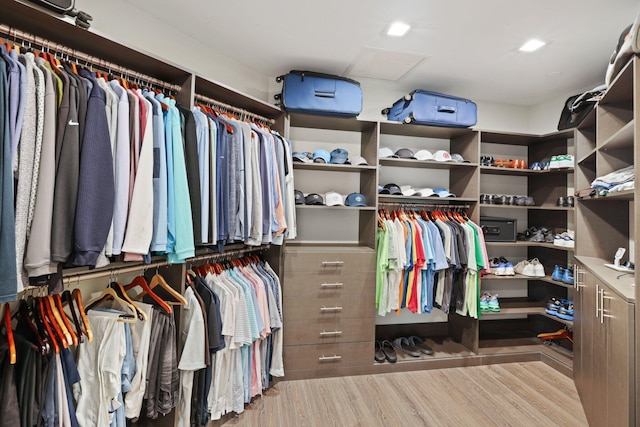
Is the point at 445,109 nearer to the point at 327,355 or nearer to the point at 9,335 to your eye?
the point at 327,355

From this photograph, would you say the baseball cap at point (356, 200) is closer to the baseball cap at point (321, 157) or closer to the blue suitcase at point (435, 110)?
the baseball cap at point (321, 157)

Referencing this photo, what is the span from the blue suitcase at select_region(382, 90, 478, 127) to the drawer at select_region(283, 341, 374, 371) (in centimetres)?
200

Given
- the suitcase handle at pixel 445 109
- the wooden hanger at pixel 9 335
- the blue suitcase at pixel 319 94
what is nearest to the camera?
the wooden hanger at pixel 9 335

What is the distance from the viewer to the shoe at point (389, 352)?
2.91 m

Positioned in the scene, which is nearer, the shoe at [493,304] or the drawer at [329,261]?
the drawer at [329,261]

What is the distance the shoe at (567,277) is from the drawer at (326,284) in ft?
5.81

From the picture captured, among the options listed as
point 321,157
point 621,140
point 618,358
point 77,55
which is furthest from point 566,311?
point 77,55

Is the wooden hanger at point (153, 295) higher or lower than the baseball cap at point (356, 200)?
lower

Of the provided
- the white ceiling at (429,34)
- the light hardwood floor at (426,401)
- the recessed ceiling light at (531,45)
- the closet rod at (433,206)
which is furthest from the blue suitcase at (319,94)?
the light hardwood floor at (426,401)

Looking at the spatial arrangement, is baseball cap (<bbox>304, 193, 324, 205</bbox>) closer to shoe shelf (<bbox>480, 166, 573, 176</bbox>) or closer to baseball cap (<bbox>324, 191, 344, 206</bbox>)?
baseball cap (<bbox>324, 191, 344, 206</bbox>)

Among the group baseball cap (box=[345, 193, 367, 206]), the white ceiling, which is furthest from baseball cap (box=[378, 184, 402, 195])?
the white ceiling

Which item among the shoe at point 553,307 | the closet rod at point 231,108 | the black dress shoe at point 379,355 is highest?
the closet rod at point 231,108

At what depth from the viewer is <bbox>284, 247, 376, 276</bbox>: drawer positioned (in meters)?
2.72

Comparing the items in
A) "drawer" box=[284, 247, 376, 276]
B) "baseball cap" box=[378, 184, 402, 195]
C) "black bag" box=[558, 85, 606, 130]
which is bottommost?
"drawer" box=[284, 247, 376, 276]
